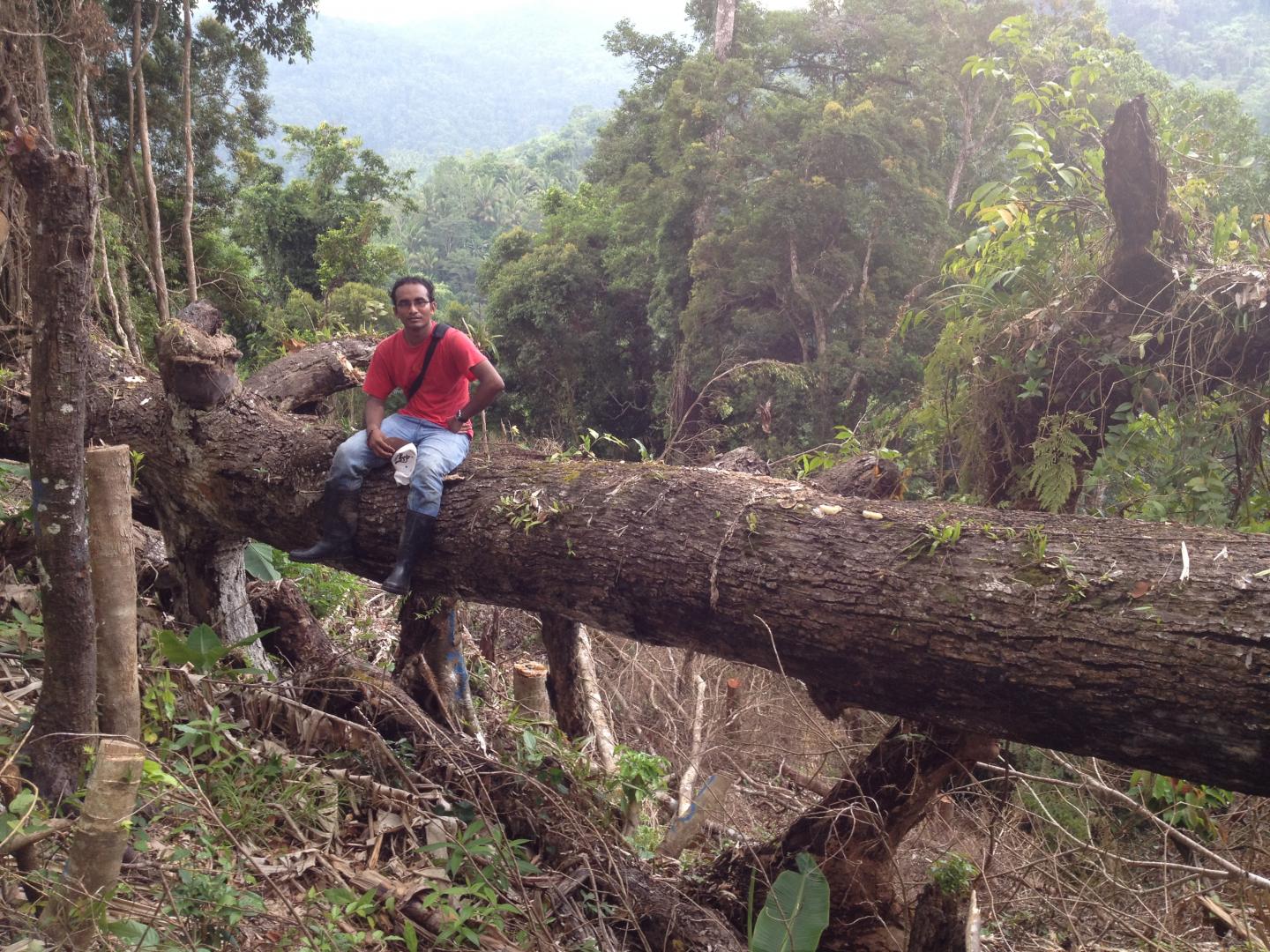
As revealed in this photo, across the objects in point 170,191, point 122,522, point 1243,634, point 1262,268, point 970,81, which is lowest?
point 1243,634

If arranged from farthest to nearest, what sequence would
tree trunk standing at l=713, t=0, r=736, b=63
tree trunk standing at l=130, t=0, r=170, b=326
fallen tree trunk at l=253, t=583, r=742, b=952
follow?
tree trunk standing at l=713, t=0, r=736, b=63 < tree trunk standing at l=130, t=0, r=170, b=326 < fallen tree trunk at l=253, t=583, r=742, b=952

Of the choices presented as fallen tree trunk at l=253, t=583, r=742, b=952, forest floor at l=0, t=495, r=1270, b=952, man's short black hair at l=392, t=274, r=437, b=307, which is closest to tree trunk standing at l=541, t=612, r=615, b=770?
forest floor at l=0, t=495, r=1270, b=952

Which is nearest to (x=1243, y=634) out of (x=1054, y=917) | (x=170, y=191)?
(x=1054, y=917)

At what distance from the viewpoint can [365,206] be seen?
2030 cm

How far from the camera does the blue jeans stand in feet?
11.0

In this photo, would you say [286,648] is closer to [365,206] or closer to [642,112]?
[365,206]

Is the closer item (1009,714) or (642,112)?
(1009,714)

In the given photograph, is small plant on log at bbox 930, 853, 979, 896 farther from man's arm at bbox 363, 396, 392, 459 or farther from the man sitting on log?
man's arm at bbox 363, 396, 392, 459

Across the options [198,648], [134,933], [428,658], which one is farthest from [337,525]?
[134,933]

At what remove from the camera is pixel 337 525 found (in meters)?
3.48

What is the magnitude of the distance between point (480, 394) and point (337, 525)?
0.81 metres

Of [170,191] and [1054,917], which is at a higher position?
[170,191]

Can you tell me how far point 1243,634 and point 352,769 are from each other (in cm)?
306

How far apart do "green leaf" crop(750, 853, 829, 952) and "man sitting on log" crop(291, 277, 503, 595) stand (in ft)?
5.59
